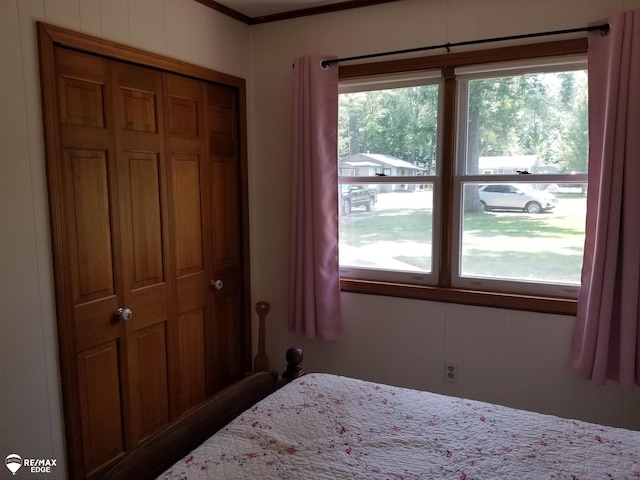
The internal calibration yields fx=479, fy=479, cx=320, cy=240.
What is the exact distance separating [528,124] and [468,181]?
0.41 metres

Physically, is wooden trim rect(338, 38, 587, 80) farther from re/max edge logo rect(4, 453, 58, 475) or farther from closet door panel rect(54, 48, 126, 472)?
re/max edge logo rect(4, 453, 58, 475)

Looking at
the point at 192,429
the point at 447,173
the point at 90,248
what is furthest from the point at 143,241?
the point at 447,173

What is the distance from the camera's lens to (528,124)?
247cm

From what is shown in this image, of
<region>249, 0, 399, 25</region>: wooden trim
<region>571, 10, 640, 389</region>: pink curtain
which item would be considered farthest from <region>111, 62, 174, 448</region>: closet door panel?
<region>571, 10, 640, 389</region>: pink curtain

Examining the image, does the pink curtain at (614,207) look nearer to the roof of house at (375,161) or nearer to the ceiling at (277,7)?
the roof of house at (375,161)

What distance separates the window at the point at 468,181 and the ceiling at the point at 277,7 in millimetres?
439

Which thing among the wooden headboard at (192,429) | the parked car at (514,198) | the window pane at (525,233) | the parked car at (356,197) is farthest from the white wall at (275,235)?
the wooden headboard at (192,429)

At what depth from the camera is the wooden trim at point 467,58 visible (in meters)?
2.33

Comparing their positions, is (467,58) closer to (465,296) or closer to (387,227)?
(387,227)

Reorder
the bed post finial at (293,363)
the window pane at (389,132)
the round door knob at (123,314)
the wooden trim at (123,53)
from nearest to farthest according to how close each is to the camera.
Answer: the wooden trim at (123,53) < the bed post finial at (293,363) < the round door knob at (123,314) < the window pane at (389,132)

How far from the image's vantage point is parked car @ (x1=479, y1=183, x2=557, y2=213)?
2.50 metres

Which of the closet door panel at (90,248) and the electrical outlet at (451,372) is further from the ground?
the closet door panel at (90,248)

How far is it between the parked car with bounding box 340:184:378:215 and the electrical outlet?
1016mm

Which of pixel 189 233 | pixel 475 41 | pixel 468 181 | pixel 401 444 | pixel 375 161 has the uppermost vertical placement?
pixel 475 41
